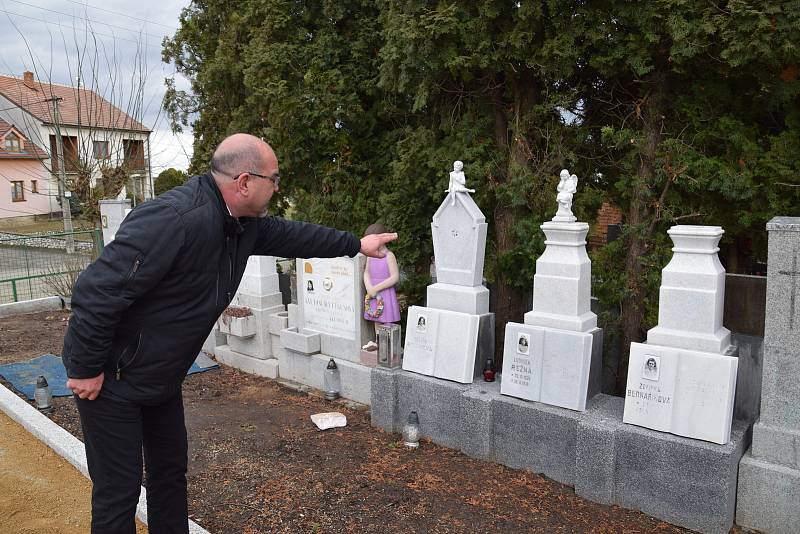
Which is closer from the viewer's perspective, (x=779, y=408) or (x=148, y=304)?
(x=148, y=304)

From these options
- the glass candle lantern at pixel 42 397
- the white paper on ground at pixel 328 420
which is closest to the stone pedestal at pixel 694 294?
the white paper on ground at pixel 328 420

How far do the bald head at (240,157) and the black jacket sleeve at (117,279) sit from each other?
1.01ft

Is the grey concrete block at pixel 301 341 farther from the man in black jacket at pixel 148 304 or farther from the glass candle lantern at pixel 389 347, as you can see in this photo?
the man in black jacket at pixel 148 304

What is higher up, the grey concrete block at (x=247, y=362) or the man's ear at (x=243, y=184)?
the man's ear at (x=243, y=184)

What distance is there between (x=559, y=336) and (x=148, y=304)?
291 centimetres

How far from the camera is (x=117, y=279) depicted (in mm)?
2270

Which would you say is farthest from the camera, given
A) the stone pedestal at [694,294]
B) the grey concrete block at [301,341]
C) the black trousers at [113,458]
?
the grey concrete block at [301,341]

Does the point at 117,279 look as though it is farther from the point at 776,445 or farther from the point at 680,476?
the point at 776,445

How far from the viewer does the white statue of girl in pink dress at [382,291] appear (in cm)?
586

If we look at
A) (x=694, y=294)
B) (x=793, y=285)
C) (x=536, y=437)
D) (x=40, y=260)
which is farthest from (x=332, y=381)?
(x=40, y=260)

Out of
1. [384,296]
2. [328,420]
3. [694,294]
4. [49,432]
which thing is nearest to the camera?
[694,294]

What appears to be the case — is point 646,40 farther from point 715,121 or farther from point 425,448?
point 425,448

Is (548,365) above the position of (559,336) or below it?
below

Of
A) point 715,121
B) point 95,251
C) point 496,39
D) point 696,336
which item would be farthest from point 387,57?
point 95,251
